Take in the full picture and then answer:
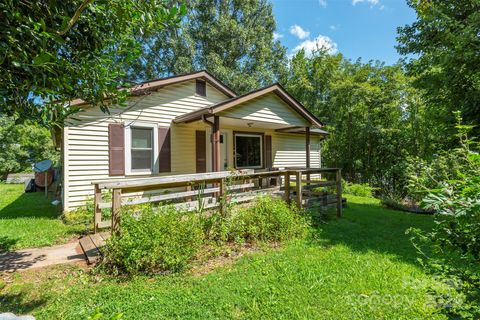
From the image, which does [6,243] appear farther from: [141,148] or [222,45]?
[222,45]

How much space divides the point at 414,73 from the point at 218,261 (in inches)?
330

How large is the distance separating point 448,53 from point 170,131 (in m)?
8.15

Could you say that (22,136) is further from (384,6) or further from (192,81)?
(384,6)

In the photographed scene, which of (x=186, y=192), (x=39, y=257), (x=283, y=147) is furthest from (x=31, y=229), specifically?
(x=283, y=147)

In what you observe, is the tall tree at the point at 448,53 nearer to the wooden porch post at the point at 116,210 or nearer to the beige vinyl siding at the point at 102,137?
the beige vinyl siding at the point at 102,137

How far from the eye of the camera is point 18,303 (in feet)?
9.47

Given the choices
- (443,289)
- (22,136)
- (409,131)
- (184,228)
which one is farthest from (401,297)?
(22,136)

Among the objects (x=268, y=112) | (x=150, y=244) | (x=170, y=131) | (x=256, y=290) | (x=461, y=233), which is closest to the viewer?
(x=461, y=233)

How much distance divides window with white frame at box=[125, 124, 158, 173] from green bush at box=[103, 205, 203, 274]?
4.11 metres

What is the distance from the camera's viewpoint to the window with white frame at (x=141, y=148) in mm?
7641

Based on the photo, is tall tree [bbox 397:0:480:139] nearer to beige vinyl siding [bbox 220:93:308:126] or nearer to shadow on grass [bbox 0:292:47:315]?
beige vinyl siding [bbox 220:93:308:126]

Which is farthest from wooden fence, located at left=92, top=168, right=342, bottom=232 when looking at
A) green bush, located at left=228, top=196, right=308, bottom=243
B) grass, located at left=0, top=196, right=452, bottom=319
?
grass, located at left=0, top=196, right=452, bottom=319

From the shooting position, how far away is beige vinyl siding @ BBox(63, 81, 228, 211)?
6.71 meters

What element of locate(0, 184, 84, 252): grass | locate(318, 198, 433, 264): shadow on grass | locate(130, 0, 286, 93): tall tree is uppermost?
locate(130, 0, 286, 93): tall tree
